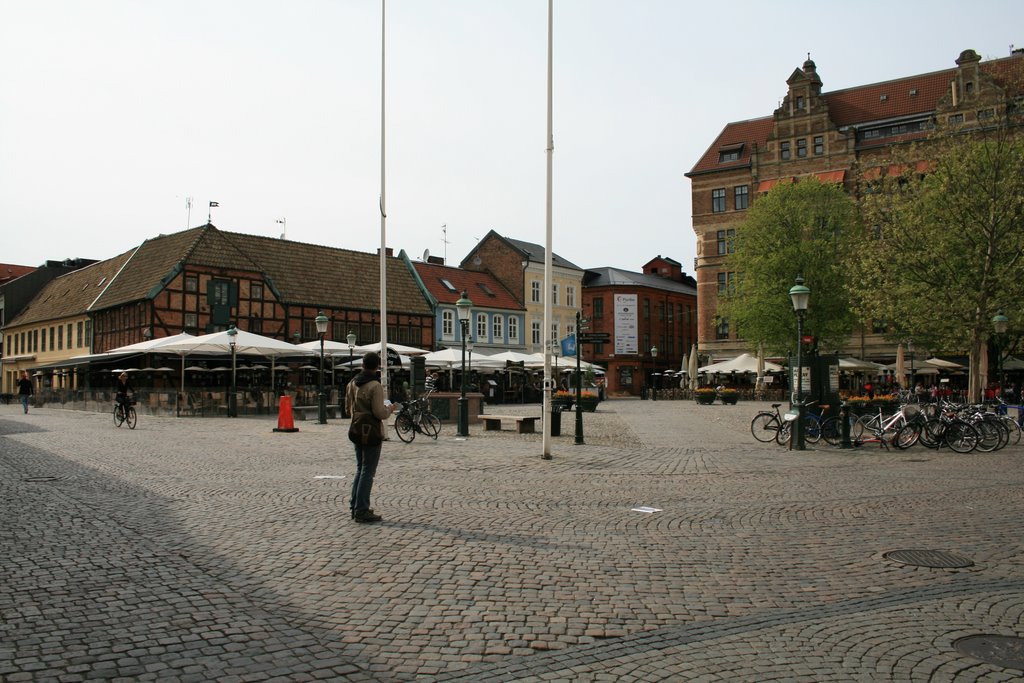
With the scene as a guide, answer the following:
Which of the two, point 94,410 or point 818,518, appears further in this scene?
point 94,410

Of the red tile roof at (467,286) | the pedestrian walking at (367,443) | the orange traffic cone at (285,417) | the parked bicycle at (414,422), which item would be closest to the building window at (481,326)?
the red tile roof at (467,286)

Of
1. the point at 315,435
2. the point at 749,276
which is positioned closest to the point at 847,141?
the point at 749,276

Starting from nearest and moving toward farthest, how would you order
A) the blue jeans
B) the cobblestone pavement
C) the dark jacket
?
the cobblestone pavement < the blue jeans < the dark jacket

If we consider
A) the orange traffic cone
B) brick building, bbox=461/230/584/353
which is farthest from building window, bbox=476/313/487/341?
the orange traffic cone

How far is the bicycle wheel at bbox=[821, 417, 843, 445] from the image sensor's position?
1925 centimetres

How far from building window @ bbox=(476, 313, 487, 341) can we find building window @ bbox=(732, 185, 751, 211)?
19.9m

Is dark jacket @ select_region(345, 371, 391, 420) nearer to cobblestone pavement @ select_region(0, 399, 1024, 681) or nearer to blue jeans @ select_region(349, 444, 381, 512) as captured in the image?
blue jeans @ select_region(349, 444, 381, 512)

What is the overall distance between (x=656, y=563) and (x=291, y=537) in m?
3.44

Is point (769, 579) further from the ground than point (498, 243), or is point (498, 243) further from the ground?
point (498, 243)

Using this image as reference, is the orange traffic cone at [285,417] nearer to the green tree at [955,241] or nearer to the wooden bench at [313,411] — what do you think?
the wooden bench at [313,411]

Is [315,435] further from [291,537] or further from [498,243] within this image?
[498,243]

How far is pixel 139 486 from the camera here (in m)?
11.6

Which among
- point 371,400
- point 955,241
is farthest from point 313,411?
point 955,241

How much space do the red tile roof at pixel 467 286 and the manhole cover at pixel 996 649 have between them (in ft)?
174
